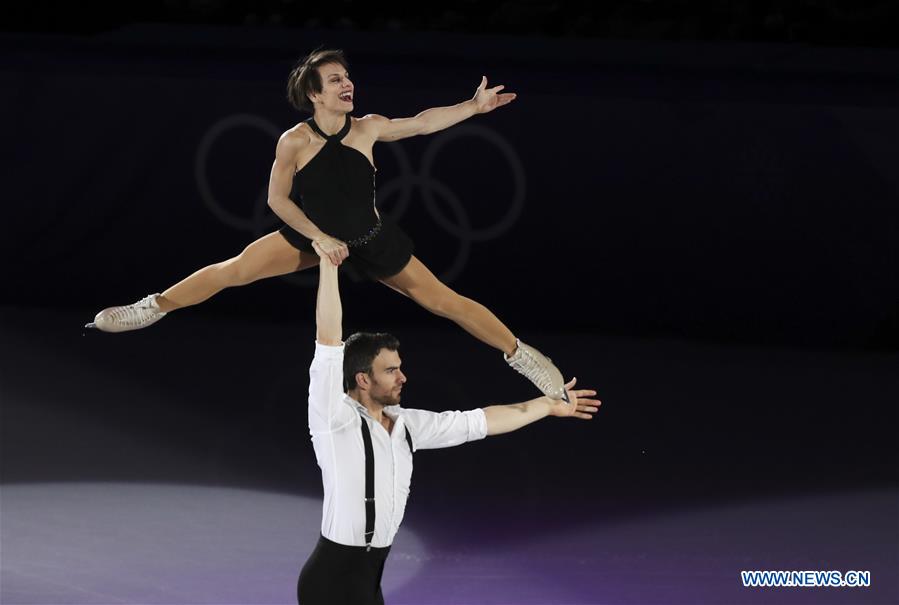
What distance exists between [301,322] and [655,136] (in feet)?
11.1

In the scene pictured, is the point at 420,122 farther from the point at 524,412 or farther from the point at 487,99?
the point at 524,412

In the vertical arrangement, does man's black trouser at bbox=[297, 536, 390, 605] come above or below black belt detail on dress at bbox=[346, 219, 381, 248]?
below

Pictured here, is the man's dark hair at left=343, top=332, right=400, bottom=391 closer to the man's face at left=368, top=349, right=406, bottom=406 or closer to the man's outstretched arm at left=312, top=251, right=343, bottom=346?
the man's face at left=368, top=349, right=406, bottom=406

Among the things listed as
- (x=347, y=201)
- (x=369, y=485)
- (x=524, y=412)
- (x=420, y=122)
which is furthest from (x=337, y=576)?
(x=420, y=122)

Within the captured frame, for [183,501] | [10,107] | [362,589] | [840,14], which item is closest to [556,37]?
[840,14]

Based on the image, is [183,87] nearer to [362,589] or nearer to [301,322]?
[301,322]

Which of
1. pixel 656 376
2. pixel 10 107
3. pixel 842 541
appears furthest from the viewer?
pixel 10 107

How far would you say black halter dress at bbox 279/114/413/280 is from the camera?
19.3 feet

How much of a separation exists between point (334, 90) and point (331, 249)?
62cm

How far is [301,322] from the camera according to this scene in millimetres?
13547

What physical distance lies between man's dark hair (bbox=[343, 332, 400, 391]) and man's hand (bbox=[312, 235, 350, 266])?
35 centimetres

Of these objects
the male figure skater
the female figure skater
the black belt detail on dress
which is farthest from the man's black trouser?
the black belt detail on dress

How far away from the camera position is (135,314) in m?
6.28

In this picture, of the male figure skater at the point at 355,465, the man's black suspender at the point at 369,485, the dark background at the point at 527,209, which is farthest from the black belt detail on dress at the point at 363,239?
the dark background at the point at 527,209
